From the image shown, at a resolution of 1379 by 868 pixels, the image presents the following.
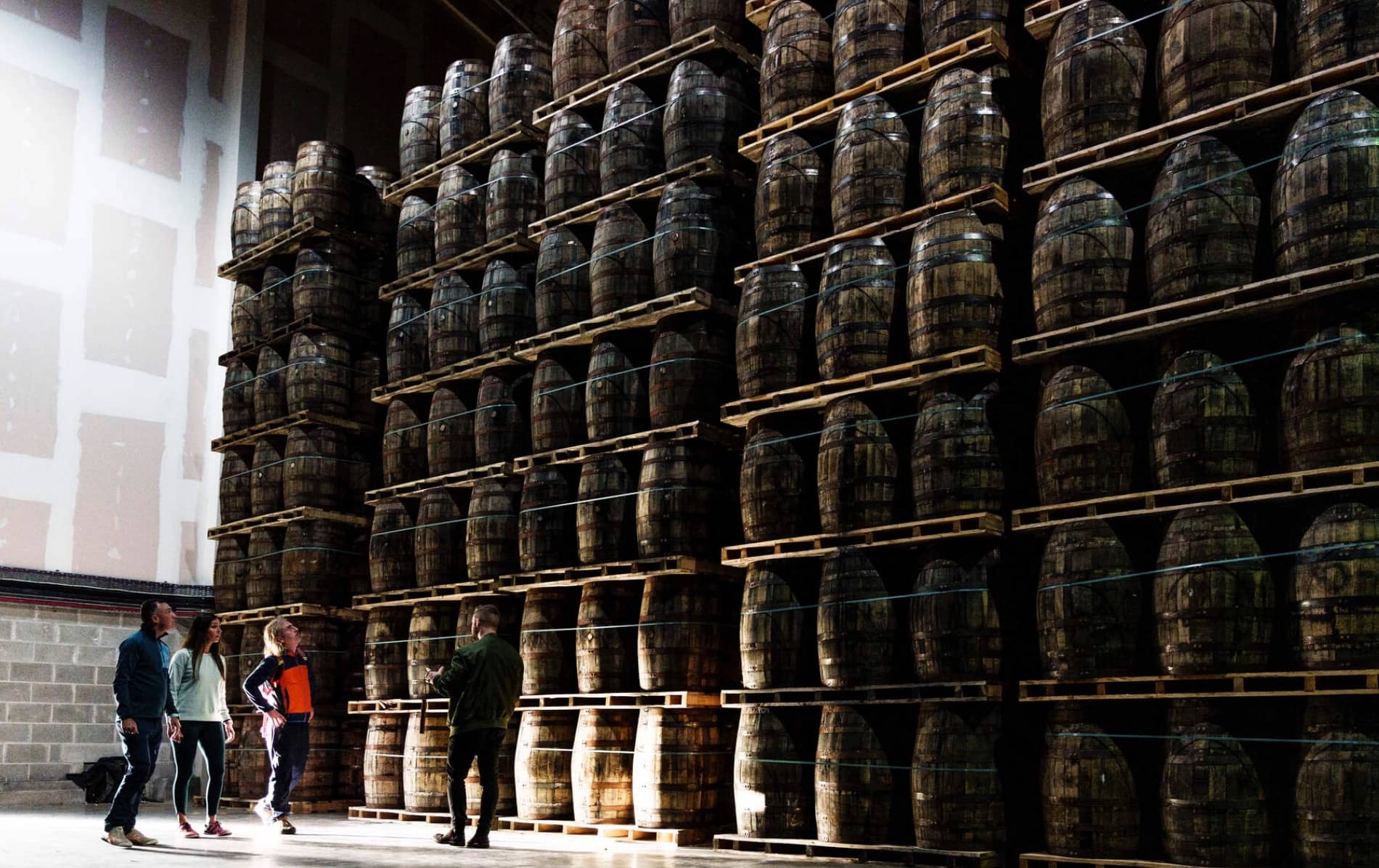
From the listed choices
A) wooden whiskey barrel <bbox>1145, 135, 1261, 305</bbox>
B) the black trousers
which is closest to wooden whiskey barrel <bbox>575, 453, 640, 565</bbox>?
the black trousers

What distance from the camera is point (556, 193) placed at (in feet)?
42.0

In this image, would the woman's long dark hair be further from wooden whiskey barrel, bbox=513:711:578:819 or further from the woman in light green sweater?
wooden whiskey barrel, bbox=513:711:578:819

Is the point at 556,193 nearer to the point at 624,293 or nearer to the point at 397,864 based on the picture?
the point at 624,293

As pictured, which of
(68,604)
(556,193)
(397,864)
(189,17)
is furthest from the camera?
(189,17)

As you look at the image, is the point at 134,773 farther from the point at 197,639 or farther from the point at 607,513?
the point at 607,513

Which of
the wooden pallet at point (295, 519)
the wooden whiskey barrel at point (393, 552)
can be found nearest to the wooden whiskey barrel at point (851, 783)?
the wooden whiskey barrel at point (393, 552)

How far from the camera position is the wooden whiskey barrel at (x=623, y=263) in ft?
38.7

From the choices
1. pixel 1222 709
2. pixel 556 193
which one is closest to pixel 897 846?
pixel 1222 709

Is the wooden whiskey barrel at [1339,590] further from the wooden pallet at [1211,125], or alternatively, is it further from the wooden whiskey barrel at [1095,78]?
the wooden whiskey barrel at [1095,78]

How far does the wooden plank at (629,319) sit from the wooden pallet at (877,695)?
3431 millimetres

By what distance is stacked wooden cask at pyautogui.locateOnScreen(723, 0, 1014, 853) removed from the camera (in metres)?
8.81

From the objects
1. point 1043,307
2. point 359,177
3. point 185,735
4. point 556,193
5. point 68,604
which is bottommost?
point 185,735

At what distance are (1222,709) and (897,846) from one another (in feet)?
8.09

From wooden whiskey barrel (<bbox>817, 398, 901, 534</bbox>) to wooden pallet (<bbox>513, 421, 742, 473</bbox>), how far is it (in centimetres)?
157
